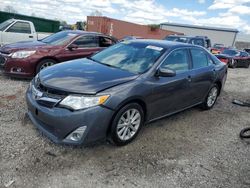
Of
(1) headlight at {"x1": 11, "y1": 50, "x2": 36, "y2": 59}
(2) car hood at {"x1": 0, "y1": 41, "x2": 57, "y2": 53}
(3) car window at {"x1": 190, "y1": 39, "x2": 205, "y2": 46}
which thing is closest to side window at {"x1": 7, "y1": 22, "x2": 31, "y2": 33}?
(2) car hood at {"x1": 0, "y1": 41, "x2": 57, "y2": 53}

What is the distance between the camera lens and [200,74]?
15.6ft

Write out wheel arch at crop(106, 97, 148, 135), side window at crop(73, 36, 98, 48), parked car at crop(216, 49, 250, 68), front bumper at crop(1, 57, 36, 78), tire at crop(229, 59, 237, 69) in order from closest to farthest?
wheel arch at crop(106, 97, 148, 135), front bumper at crop(1, 57, 36, 78), side window at crop(73, 36, 98, 48), parked car at crop(216, 49, 250, 68), tire at crop(229, 59, 237, 69)

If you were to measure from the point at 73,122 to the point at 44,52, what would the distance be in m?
4.04

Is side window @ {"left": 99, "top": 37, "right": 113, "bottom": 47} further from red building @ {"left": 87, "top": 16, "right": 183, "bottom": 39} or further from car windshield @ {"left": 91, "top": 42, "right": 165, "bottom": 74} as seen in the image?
red building @ {"left": 87, "top": 16, "right": 183, "bottom": 39}

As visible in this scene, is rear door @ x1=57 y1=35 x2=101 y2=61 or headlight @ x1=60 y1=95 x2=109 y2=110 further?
rear door @ x1=57 y1=35 x2=101 y2=61

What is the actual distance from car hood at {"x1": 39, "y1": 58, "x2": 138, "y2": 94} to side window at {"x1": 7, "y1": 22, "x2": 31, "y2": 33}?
694 centimetres

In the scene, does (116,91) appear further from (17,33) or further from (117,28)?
(117,28)

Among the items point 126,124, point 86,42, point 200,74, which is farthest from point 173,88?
point 86,42

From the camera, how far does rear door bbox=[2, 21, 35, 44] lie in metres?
9.43

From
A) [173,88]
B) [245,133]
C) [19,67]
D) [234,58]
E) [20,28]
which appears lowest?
[245,133]

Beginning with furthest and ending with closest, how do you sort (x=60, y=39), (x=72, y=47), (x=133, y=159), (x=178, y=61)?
1. (x=60, y=39)
2. (x=72, y=47)
3. (x=178, y=61)
4. (x=133, y=159)

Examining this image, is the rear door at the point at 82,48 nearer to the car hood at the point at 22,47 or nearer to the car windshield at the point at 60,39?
the car windshield at the point at 60,39

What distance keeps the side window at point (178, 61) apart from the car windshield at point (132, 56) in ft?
0.61

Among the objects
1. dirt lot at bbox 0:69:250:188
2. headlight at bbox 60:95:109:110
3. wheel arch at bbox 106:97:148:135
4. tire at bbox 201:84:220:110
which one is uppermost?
headlight at bbox 60:95:109:110
